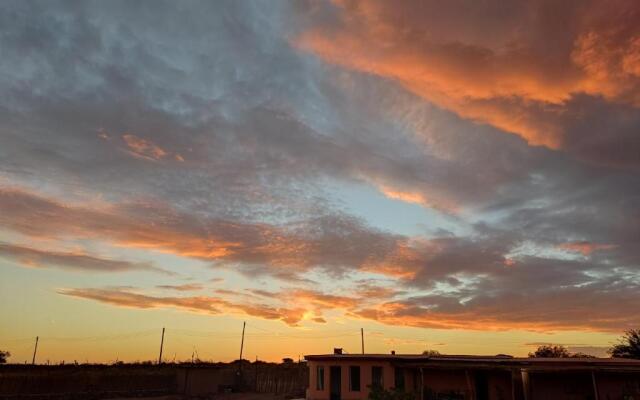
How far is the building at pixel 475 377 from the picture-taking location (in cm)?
2517

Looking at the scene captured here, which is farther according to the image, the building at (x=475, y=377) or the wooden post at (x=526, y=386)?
the building at (x=475, y=377)

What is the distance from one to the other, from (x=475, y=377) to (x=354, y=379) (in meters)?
7.28

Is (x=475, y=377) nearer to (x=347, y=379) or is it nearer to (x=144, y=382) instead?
(x=347, y=379)

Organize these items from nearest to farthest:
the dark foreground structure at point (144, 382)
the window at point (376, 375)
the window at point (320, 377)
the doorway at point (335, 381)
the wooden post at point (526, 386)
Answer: the wooden post at point (526, 386) → the window at point (376, 375) → the doorway at point (335, 381) → the window at point (320, 377) → the dark foreground structure at point (144, 382)

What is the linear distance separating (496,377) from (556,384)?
3.33 m

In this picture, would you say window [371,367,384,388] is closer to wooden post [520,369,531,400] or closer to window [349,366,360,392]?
window [349,366,360,392]

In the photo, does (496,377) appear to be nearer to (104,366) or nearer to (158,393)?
(158,393)

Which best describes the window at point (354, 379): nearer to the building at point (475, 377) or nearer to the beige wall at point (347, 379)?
the building at point (475, 377)

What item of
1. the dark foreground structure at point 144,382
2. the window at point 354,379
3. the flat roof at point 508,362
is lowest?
the dark foreground structure at point 144,382

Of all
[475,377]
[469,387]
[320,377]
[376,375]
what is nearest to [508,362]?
[475,377]

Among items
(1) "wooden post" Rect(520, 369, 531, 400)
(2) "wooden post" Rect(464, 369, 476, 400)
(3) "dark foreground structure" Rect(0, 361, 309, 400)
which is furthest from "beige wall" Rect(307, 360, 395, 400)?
(3) "dark foreground structure" Rect(0, 361, 309, 400)

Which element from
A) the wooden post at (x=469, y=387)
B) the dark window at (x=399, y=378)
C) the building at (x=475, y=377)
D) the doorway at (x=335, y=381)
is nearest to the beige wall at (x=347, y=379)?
the building at (x=475, y=377)

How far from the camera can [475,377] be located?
93.0 ft

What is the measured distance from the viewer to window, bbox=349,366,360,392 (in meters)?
29.9
